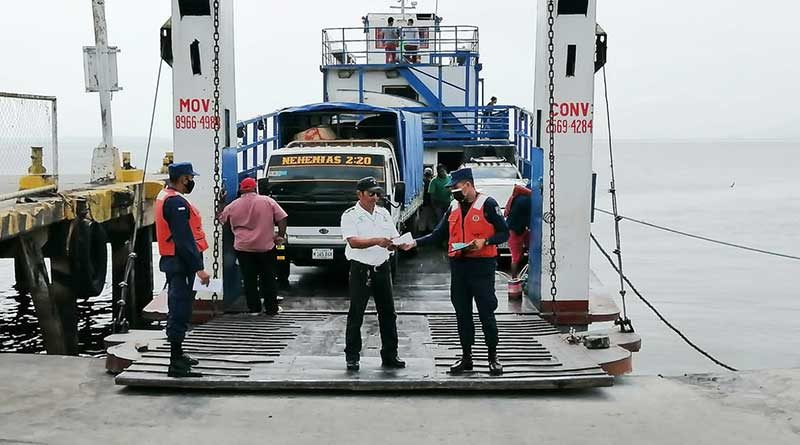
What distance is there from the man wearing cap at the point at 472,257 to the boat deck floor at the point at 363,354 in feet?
1.09

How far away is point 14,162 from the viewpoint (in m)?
14.6

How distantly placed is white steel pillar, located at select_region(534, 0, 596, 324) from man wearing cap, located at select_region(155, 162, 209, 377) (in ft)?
15.0

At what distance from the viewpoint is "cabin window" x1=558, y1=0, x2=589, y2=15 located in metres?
10.4

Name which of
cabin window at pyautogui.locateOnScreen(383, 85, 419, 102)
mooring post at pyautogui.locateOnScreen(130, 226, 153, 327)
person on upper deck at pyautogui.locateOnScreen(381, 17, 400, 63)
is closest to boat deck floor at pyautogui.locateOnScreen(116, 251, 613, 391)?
mooring post at pyautogui.locateOnScreen(130, 226, 153, 327)

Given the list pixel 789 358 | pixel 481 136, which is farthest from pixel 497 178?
pixel 789 358

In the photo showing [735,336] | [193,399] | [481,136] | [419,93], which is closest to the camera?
[193,399]

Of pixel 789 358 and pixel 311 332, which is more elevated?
pixel 311 332

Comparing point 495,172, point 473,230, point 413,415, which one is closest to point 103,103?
point 495,172

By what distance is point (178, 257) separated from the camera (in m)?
7.94

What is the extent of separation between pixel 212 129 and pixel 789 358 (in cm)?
1268

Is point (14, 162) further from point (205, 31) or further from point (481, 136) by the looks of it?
point (481, 136)

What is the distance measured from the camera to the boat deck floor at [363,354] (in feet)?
25.5

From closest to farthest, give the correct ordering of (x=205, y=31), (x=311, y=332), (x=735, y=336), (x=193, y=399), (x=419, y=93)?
(x=193, y=399) < (x=311, y=332) < (x=205, y=31) < (x=735, y=336) < (x=419, y=93)

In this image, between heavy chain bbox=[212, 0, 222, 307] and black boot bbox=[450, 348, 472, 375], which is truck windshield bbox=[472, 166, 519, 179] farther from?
black boot bbox=[450, 348, 472, 375]
